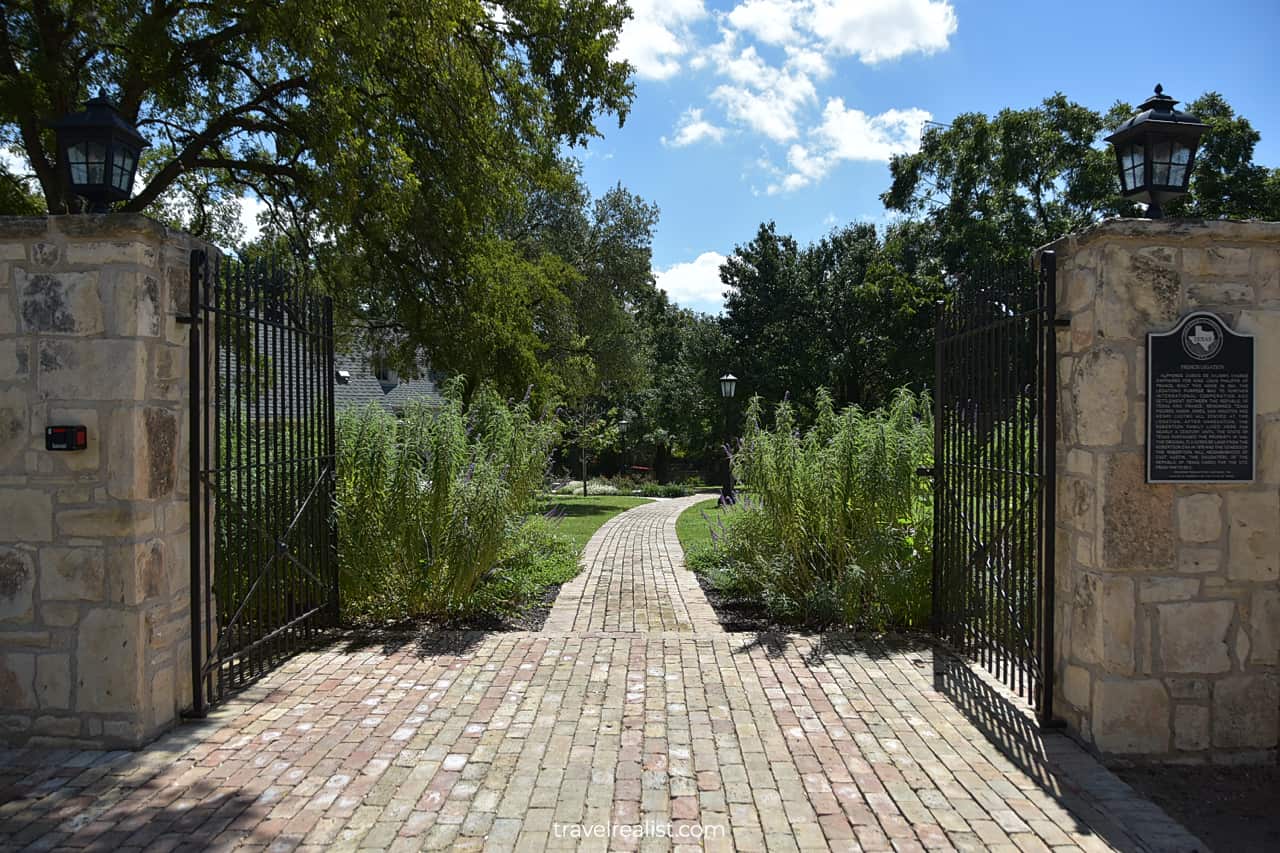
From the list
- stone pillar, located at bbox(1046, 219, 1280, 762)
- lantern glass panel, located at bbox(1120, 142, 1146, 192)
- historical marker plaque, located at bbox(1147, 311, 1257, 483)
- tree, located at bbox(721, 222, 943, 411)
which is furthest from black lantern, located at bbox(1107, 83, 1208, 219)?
tree, located at bbox(721, 222, 943, 411)

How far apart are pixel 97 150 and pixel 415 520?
11.3 ft

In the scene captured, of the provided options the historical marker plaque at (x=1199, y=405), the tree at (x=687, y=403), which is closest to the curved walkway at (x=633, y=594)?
the historical marker plaque at (x=1199, y=405)

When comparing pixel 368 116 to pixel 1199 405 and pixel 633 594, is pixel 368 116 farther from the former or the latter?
pixel 1199 405

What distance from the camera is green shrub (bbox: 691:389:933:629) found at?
6332 millimetres

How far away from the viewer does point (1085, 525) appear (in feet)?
13.3

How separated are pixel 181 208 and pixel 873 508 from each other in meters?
12.2

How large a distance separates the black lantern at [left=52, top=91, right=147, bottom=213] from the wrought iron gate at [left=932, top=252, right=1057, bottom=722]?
16.5 feet

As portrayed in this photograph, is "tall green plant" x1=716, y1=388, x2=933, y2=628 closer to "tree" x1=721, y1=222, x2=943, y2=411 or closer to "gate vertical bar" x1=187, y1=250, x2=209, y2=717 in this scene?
"gate vertical bar" x1=187, y1=250, x2=209, y2=717

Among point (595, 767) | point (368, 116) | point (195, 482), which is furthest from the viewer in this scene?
point (368, 116)

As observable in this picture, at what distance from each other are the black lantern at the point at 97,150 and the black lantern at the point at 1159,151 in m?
Result: 5.26

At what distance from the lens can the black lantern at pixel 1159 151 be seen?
13.6 ft

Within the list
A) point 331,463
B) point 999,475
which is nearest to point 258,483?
point 331,463

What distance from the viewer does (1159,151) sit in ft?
13.6

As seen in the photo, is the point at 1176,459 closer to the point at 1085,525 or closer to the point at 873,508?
the point at 1085,525
